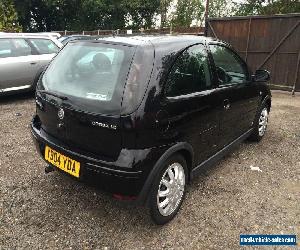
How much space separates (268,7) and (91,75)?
1007 inches

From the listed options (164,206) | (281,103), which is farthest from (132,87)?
(281,103)

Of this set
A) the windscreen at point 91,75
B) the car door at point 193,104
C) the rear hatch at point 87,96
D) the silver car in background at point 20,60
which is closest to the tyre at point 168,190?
the car door at point 193,104

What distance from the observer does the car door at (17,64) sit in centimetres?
699

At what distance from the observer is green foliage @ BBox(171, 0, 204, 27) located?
37841 millimetres

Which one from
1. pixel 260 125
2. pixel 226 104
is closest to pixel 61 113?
pixel 226 104

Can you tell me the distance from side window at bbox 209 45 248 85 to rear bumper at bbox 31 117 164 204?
1480mm

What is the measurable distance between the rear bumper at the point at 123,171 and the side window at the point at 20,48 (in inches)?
212

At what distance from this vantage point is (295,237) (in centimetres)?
301

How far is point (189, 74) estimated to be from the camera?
124 inches

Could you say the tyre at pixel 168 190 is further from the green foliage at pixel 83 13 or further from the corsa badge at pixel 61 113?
the green foliage at pixel 83 13

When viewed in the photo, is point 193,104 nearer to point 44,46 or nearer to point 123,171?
point 123,171

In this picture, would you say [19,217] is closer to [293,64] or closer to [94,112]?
[94,112]

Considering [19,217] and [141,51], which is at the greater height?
[141,51]

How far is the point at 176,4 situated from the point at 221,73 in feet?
122
